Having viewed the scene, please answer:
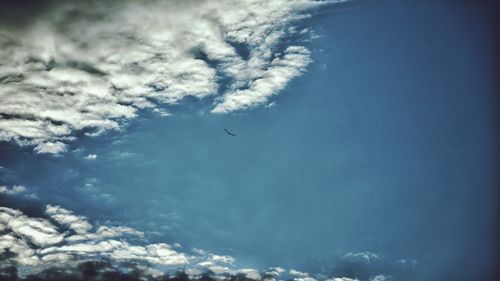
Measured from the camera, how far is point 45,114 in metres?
11.2

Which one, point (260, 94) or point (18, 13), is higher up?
point (260, 94)

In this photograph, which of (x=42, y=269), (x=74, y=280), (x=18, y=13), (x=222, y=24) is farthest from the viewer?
(x=74, y=280)

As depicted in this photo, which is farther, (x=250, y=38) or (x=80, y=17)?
(x=250, y=38)

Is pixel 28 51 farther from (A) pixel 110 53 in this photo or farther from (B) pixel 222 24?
(B) pixel 222 24

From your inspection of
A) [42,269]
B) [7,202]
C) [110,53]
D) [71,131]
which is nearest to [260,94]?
[110,53]

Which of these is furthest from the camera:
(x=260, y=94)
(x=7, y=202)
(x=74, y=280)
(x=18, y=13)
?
(x=74, y=280)

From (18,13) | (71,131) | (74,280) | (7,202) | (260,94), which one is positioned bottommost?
(74,280)

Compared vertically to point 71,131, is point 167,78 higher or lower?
higher

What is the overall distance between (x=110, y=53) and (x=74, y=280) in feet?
50.9

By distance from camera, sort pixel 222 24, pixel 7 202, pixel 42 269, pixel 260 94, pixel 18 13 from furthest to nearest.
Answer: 1. pixel 42 269
2. pixel 7 202
3. pixel 260 94
4. pixel 222 24
5. pixel 18 13

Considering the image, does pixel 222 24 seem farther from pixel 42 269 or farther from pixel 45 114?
pixel 42 269

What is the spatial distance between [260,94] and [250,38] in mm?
2126

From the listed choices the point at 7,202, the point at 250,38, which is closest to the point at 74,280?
the point at 7,202

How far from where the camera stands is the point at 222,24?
356 inches
